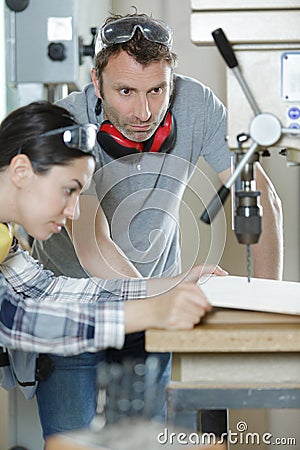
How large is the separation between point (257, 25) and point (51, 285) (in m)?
0.71

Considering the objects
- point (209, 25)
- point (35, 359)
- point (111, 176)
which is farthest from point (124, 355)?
point (209, 25)

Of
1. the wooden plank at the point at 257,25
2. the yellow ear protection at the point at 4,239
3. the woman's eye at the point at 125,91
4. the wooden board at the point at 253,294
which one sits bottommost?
the wooden board at the point at 253,294

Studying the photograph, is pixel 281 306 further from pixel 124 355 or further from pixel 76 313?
pixel 124 355

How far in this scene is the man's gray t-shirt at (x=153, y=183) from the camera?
5.69 feet

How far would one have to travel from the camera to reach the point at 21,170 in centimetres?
146

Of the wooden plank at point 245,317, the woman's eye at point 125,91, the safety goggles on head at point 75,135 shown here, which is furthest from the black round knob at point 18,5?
the wooden plank at point 245,317

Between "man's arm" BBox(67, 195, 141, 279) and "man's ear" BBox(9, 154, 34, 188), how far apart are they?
162 mm

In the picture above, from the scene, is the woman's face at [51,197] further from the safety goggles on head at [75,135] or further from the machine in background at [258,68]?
the machine in background at [258,68]

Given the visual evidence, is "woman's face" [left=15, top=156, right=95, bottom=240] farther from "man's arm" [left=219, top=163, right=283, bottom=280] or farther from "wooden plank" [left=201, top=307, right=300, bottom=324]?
"man's arm" [left=219, top=163, right=283, bottom=280]

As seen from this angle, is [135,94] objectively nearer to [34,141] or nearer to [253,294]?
[34,141]

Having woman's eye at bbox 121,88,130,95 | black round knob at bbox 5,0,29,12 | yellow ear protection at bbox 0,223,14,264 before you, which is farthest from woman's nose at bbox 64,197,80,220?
black round knob at bbox 5,0,29,12

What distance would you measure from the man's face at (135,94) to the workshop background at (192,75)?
0.30ft

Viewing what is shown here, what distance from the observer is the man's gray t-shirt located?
1.73 m

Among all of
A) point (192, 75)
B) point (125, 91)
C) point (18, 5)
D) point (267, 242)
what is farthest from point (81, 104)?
point (192, 75)
